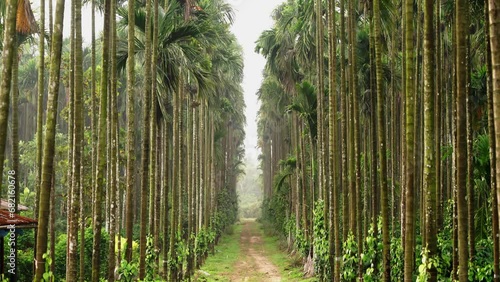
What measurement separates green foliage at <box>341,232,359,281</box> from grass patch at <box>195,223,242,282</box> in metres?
8.60

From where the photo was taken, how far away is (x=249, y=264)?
23.4 meters

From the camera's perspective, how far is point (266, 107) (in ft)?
116

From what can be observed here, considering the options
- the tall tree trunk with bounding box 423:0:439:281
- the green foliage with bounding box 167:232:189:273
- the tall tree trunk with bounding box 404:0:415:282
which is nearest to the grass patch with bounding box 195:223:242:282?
the green foliage with bounding box 167:232:189:273

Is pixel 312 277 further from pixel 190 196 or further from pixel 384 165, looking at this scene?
pixel 384 165

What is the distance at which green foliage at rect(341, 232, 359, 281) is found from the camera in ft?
35.1

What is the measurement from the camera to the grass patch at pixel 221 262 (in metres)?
19.5

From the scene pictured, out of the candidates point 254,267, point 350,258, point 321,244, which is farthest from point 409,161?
point 254,267

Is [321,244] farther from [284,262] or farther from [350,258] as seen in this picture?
[284,262]

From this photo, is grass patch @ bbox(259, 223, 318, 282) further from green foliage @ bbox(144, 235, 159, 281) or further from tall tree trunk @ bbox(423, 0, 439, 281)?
tall tree trunk @ bbox(423, 0, 439, 281)

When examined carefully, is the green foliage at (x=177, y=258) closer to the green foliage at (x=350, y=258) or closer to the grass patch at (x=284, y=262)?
the grass patch at (x=284, y=262)

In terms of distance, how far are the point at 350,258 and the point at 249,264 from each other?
13213mm

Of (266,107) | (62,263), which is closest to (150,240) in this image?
(62,263)

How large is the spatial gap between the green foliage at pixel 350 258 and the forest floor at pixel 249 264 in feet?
23.9

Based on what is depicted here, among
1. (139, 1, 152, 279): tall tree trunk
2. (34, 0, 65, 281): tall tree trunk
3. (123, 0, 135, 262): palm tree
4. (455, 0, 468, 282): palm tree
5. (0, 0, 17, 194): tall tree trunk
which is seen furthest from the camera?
(139, 1, 152, 279): tall tree trunk
